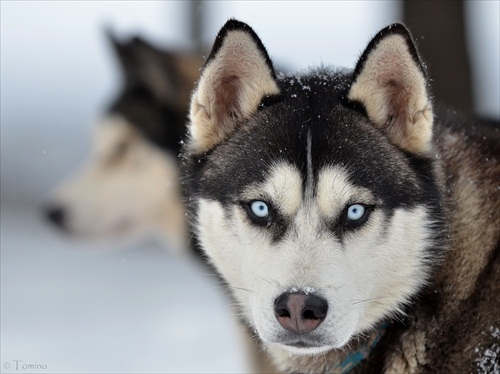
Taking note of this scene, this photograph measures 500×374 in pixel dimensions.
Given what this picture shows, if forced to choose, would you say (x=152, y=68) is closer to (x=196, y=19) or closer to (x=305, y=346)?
(x=305, y=346)

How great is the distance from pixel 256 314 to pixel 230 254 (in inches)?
14.2

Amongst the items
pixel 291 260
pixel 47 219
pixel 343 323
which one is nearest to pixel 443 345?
pixel 343 323

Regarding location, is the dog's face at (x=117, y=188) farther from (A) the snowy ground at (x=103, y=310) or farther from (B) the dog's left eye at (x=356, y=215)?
(B) the dog's left eye at (x=356, y=215)

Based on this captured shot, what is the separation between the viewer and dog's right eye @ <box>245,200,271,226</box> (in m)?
3.34

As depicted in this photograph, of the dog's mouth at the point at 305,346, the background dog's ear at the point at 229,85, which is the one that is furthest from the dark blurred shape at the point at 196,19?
the dog's mouth at the point at 305,346

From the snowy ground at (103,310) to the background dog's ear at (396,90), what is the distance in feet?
4.92

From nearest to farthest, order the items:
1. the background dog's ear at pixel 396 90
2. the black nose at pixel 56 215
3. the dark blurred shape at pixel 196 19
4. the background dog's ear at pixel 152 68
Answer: the background dog's ear at pixel 396 90 < the background dog's ear at pixel 152 68 < the black nose at pixel 56 215 < the dark blurred shape at pixel 196 19

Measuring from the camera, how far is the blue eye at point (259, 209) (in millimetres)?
3348

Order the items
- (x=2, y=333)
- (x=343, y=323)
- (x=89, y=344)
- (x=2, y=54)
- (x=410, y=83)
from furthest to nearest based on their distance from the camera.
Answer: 1. (x=2, y=54)
2. (x=89, y=344)
3. (x=2, y=333)
4. (x=410, y=83)
5. (x=343, y=323)

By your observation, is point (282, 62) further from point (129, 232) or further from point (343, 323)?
point (343, 323)

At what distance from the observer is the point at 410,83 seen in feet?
11.1

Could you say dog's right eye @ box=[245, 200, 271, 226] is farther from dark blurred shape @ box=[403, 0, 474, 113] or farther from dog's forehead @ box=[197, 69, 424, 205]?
dark blurred shape @ box=[403, 0, 474, 113]

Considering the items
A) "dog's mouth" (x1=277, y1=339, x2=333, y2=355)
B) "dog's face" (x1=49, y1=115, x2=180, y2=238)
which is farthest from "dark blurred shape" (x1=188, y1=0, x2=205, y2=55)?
"dog's mouth" (x1=277, y1=339, x2=333, y2=355)

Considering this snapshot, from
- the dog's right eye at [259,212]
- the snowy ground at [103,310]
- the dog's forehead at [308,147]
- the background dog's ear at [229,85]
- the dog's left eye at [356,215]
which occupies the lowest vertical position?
the dog's left eye at [356,215]
